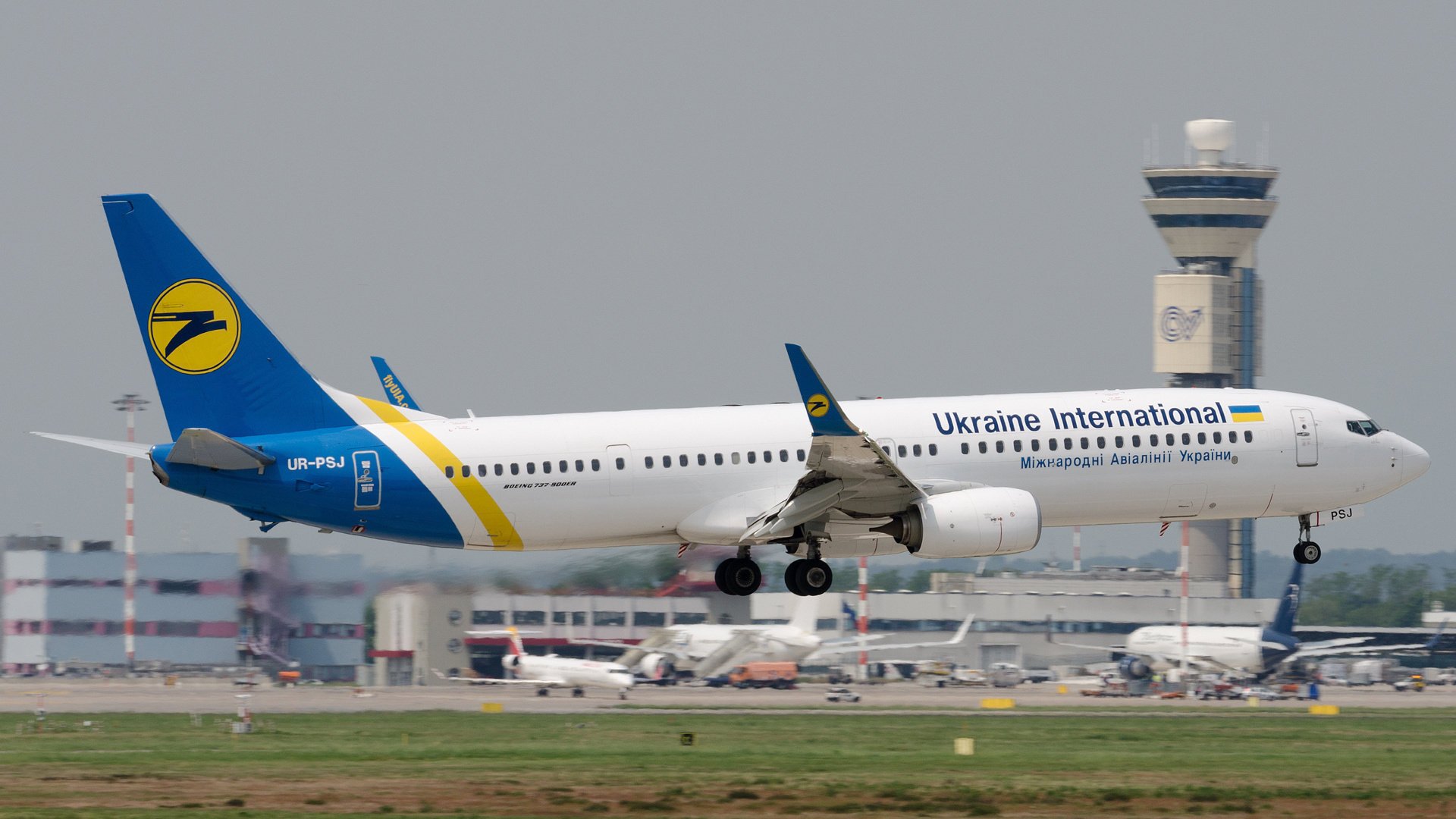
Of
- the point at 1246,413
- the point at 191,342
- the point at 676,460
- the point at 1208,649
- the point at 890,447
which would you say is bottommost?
the point at 1208,649

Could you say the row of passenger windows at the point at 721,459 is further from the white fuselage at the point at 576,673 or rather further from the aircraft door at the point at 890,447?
the white fuselage at the point at 576,673

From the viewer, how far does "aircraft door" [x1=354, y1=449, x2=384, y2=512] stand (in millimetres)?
42969

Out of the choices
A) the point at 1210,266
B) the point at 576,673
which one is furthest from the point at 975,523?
the point at 1210,266

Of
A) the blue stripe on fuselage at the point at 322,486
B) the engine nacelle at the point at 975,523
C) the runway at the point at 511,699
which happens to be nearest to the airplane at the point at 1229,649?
the runway at the point at 511,699

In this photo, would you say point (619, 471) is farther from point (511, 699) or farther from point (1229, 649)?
point (1229, 649)

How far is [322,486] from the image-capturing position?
42.7 metres

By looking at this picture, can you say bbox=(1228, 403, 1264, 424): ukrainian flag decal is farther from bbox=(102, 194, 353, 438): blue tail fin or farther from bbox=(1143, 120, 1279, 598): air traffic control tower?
bbox=(1143, 120, 1279, 598): air traffic control tower

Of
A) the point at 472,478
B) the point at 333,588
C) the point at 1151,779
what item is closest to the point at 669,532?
the point at 472,478

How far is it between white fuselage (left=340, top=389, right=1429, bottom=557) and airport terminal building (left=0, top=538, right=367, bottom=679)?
2473 cm

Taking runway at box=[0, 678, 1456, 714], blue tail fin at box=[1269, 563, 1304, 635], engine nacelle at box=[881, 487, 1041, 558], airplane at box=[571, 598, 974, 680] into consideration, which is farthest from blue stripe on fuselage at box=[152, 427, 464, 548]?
blue tail fin at box=[1269, 563, 1304, 635]

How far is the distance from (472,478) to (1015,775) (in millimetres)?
13348

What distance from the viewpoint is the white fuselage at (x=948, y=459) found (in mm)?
44000

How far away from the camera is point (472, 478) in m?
43.6

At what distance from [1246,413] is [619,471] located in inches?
610
